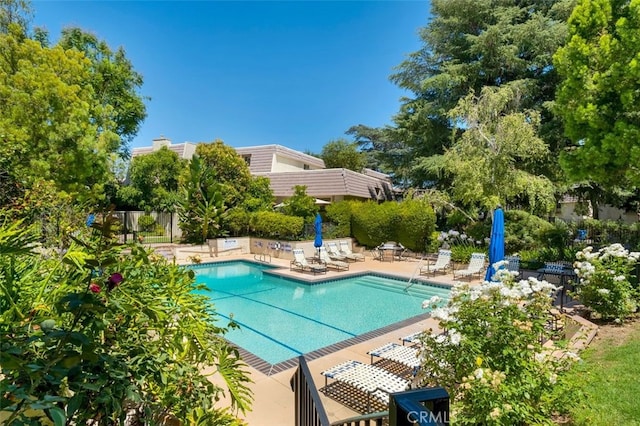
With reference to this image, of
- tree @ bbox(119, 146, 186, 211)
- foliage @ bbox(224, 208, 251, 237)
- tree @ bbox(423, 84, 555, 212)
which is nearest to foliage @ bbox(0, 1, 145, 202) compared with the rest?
foliage @ bbox(224, 208, 251, 237)

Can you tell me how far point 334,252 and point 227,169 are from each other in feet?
30.9

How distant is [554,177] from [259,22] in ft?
59.8

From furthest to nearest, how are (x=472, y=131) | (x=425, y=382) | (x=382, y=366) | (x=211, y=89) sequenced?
1. (x=211, y=89)
2. (x=472, y=131)
3. (x=382, y=366)
4. (x=425, y=382)

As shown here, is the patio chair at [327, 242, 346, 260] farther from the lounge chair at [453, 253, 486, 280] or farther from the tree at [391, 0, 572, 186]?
the tree at [391, 0, 572, 186]

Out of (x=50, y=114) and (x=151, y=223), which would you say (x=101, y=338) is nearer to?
(x=50, y=114)

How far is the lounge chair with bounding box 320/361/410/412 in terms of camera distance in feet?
14.9

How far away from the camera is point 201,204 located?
20734 mm

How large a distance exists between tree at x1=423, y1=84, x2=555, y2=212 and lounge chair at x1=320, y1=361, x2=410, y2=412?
12786 mm

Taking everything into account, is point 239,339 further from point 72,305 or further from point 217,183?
point 217,183

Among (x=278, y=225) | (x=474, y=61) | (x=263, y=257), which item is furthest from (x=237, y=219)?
(x=474, y=61)

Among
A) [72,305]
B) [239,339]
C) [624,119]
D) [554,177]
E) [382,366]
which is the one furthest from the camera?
[554,177]

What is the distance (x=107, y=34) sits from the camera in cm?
2417

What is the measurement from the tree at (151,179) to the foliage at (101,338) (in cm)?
2502

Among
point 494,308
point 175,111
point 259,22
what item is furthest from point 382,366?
point 175,111
